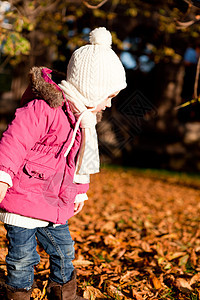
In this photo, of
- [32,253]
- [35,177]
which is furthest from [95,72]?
[32,253]

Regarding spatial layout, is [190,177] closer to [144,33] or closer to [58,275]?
[144,33]

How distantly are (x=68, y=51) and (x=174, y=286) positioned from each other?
6740 millimetres

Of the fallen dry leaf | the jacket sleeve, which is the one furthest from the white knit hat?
the fallen dry leaf

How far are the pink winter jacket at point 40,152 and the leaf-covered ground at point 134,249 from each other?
896 millimetres

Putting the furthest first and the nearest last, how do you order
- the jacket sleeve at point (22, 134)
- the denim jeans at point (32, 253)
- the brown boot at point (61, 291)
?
the brown boot at point (61, 291)
the denim jeans at point (32, 253)
the jacket sleeve at point (22, 134)

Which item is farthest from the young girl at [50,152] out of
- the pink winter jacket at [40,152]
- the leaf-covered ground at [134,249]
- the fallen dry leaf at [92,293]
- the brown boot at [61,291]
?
the leaf-covered ground at [134,249]

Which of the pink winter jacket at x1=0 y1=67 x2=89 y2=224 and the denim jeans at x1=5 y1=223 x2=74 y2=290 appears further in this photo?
the denim jeans at x1=5 y1=223 x2=74 y2=290

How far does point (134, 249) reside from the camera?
3434 mm

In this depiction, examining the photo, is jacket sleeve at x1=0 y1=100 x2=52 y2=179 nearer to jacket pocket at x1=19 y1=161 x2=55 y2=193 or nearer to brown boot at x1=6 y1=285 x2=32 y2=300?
jacket pocket at x1=19 y1=161 x2=55 y2=193

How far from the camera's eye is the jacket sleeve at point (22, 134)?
168cm

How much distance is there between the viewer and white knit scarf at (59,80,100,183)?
1.93 metres

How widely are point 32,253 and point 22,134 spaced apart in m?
0.76

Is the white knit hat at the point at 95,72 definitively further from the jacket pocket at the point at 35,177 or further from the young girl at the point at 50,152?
the jacket pocket at the point at 35,177

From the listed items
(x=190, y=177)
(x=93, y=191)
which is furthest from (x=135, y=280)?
(x=190, y=177)
